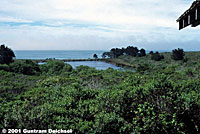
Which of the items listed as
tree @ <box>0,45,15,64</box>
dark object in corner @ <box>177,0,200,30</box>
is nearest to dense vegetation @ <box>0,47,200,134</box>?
dark object in corner @ <box>177,0,200,30</box>

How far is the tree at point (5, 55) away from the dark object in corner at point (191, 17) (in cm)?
2777

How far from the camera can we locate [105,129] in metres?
3.54

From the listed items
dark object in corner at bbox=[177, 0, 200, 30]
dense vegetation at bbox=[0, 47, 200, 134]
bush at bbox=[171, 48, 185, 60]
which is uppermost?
dark object in corner at bbox=[177, 0, 200, 30]

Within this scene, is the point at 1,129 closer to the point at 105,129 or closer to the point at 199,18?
the point at 105,129

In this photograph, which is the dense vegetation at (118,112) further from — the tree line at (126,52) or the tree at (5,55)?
the tree line at (126,52)

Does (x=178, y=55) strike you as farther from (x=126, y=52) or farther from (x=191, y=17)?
(x=191, y=17)

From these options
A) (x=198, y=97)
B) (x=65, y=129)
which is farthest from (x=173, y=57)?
(x=65, y=129)

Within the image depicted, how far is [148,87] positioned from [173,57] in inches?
1307

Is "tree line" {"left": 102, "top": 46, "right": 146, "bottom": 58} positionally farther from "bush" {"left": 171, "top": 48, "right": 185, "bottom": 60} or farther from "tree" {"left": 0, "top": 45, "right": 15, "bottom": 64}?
"tree" {"left": 0, "top": 45, "right": 15, "bottom": 64}

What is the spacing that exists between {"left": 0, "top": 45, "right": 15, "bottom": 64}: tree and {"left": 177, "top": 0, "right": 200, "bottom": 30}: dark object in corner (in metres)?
27.8

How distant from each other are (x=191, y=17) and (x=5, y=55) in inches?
1128

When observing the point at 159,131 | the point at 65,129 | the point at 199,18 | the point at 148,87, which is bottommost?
the point at 159,131

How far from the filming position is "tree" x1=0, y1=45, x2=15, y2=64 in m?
28.2

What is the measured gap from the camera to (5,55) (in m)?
28.5
